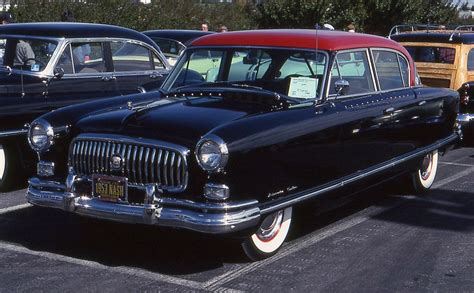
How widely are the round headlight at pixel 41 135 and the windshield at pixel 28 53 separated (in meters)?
2.69

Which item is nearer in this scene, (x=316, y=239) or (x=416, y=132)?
(x=316, y=239)

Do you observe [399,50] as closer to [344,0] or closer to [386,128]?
[386,128]

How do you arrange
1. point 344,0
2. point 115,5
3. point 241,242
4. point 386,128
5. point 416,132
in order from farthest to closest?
point 344,0, point 115,5, point 416,132, point 386,128, point 241,242

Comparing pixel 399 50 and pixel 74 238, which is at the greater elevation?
pixel 399 50

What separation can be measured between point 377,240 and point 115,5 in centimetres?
1855

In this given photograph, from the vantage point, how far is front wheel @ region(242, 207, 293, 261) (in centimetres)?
580

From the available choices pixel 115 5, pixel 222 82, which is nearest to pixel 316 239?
pixel 222 82

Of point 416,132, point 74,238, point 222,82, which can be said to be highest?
point 222,82

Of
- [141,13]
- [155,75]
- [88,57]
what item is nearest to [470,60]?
[155,75]

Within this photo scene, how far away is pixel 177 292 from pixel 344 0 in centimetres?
2455

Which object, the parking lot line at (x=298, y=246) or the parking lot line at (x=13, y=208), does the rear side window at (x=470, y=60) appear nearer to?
the parking lot line at (x=298, y=246)

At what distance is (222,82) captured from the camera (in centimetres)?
675

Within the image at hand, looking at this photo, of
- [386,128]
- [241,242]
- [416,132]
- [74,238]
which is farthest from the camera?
[416,132]

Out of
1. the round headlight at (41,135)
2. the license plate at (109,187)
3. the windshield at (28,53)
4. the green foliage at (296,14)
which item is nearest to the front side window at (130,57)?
the windshield at (28,53)
